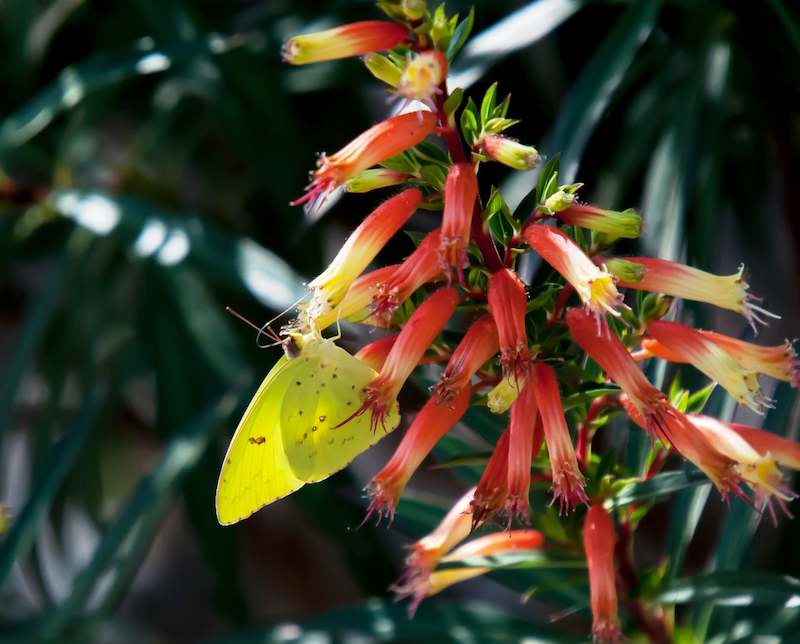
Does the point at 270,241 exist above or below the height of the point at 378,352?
below

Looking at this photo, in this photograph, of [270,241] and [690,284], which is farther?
[270,241]

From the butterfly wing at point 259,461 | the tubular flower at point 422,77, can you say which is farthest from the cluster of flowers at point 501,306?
the butterfly wing at point 259,461

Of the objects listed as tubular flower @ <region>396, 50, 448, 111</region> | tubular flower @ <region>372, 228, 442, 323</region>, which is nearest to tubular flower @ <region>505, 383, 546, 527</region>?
tubular flower @ <region>372, 228, 442, 323</region>

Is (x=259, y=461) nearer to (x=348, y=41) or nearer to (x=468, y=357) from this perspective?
(x=468, y=357)

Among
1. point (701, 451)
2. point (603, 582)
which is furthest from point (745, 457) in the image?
point (603, 582)

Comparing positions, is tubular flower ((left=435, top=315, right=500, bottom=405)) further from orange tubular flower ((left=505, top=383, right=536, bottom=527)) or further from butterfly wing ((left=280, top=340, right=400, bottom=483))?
butterfly wing ((left=280, top=340, right=400, bottom=483))
